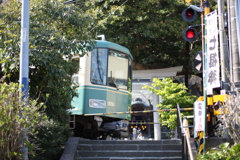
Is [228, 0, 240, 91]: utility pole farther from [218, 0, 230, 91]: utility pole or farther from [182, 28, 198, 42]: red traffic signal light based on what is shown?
[182, 28, 198, 42]: red traffic signal light

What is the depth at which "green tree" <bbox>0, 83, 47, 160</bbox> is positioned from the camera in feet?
23.0

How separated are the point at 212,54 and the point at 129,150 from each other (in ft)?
10.3

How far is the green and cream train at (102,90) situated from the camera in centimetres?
1282

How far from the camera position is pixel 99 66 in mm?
13000

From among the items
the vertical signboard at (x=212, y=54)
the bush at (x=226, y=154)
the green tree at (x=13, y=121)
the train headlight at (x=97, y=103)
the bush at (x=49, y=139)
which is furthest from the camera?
the train headlight at (x=97, y=103)

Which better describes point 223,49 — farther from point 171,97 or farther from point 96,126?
point 171,97

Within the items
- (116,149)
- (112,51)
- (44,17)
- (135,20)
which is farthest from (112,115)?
(135,20)

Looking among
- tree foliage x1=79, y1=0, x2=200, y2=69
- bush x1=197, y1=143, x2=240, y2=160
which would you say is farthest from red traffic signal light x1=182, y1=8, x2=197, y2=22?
tree foliage x1=79, y1=0, x2=200, y2=69

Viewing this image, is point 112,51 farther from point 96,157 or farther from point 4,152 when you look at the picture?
point 4,152

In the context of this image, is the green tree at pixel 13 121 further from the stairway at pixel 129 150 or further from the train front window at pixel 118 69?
the train front window at pixel 118 69

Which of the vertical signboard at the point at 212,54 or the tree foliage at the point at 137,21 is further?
the tree foliage at the point at 137,21

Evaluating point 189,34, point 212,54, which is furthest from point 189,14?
point 212,54

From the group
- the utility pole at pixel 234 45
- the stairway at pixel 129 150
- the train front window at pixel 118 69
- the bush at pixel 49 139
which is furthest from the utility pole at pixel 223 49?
the bush at pixel 49 139

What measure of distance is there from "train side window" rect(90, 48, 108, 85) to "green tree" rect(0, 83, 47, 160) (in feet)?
18.8
